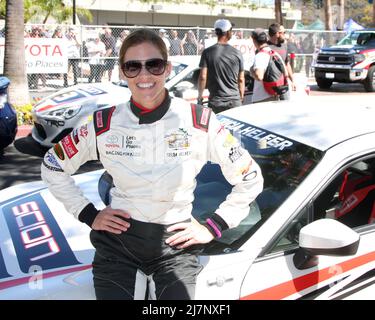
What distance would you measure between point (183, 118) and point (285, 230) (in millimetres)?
692

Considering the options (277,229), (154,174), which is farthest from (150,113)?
(277,229)

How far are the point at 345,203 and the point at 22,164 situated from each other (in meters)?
5.10

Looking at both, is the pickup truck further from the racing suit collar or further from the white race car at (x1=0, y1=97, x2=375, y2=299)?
the racing suit collar

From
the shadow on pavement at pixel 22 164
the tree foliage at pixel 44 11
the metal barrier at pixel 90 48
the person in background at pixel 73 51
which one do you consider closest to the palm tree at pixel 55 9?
the tree foliage at pixel 44 11

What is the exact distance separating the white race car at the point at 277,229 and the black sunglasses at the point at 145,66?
82 centimetres

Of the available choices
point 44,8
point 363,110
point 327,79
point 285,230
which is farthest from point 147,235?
point 44,8

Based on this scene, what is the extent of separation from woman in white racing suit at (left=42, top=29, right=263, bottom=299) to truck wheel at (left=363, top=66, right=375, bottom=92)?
1584cm

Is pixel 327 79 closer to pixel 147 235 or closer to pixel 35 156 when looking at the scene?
pixel 35 156

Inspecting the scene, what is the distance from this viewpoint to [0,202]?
313cm

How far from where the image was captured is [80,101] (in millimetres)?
7328

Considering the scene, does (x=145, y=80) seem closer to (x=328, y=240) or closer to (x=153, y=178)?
(x=153, y=178)

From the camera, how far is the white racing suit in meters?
2.07

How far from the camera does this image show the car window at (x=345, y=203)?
240 centimetres

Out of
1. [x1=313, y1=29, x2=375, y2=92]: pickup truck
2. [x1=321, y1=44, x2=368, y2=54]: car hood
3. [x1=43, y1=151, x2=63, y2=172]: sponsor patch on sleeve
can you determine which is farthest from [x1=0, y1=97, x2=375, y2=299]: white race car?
[x1=321, y1=44, x2=368, y2=54]: car hood
